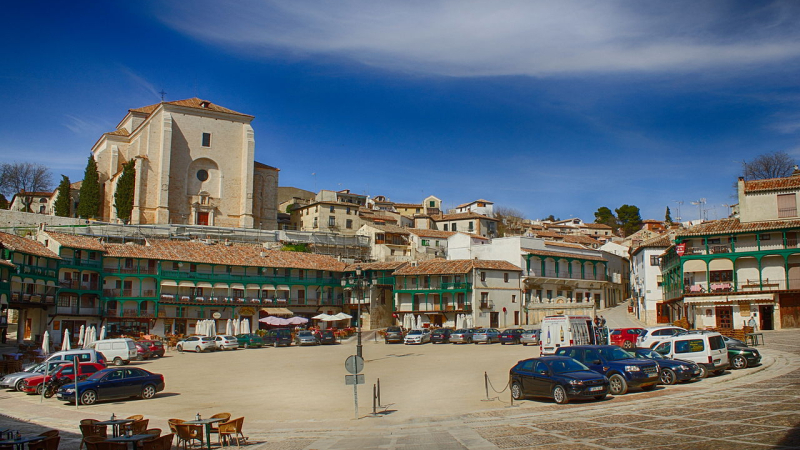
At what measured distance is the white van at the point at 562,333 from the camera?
29156mm

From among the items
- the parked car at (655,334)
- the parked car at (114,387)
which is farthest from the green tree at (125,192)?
the parked car at (655,334)

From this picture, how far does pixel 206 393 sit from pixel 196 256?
35525mm

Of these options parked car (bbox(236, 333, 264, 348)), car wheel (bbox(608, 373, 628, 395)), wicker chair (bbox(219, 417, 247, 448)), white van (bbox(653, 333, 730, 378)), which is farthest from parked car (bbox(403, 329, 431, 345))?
wicker chair (bbox(219, 417, 247, 448))

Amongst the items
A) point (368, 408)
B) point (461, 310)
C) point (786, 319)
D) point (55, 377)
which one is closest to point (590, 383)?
point (368, 408)

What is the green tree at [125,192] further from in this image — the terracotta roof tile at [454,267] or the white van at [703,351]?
the white van at [703,351]

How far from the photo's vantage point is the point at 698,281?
4659 cm

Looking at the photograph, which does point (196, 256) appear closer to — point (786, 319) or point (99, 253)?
point (99, 253)

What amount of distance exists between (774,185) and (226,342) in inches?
1607

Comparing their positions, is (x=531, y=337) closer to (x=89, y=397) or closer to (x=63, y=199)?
(x=89, y=397)

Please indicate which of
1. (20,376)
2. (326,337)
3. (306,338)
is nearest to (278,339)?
(306,338)

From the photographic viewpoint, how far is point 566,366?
19.0 m

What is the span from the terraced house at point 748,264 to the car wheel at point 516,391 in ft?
95.1

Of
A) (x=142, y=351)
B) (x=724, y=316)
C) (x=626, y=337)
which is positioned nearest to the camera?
(x=626, y=337)

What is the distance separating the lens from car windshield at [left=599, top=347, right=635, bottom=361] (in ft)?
67.6
